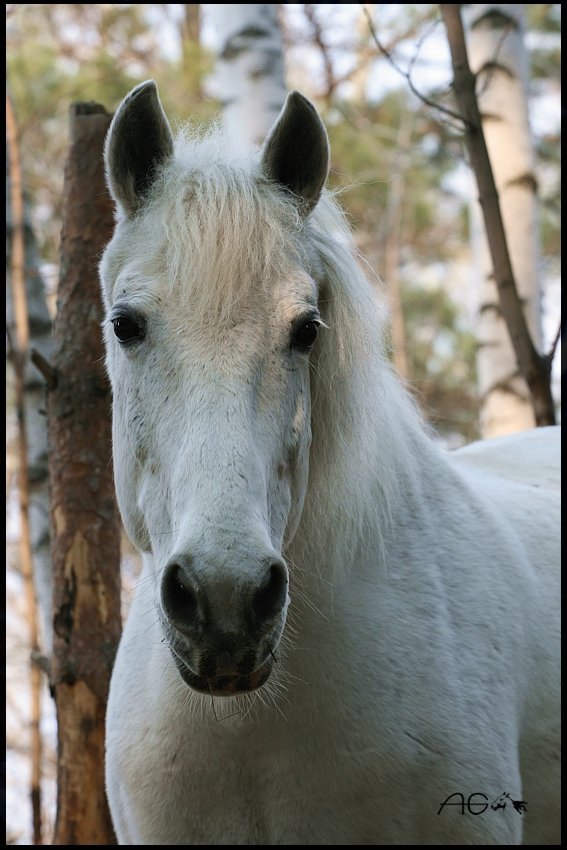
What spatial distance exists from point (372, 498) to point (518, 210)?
347 centimetres

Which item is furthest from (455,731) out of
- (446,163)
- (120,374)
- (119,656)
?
(446,163)

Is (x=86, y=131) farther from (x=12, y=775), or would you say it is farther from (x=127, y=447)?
(x=12, y=775)

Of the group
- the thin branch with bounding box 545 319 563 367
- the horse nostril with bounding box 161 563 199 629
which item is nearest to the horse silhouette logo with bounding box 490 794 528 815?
the horse nostril with bounding box 161 563 199 629

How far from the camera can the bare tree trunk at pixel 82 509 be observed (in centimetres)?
349

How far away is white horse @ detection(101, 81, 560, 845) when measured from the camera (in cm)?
203

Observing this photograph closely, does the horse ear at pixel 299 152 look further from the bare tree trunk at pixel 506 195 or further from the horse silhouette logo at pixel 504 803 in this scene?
the bare tree trunk at pixel 506 195

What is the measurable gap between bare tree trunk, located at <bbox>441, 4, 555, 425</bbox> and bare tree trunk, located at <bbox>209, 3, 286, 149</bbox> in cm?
143

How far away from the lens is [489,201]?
3840mm

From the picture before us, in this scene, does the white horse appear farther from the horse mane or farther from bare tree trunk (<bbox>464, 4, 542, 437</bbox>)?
bare tree trunk (<bbox>464, 4, 542, 437</bbox>)

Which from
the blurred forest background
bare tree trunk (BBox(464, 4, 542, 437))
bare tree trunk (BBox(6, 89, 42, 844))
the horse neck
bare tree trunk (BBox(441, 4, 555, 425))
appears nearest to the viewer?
the horse neck

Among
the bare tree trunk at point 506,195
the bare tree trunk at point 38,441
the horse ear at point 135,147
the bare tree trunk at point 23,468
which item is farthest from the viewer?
the bare tree trunk at point 506,195

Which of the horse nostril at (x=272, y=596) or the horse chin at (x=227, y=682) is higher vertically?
the horse nostril at (x=272, y=596)

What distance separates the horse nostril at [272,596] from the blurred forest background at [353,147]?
753 centimetres

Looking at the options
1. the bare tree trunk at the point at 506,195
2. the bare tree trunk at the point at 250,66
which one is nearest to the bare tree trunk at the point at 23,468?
the bare tree trunk at the point at 250,66
